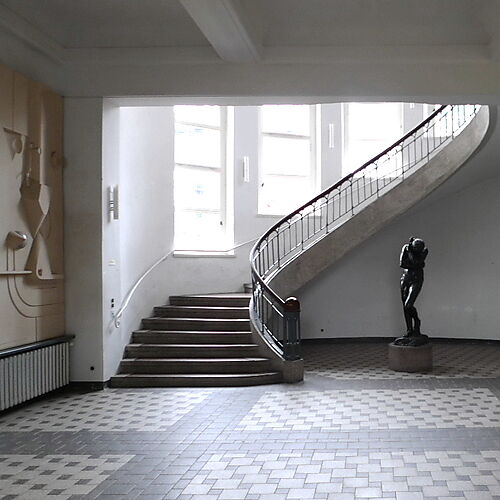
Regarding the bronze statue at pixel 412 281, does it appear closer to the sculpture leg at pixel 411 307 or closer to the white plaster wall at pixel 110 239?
the sculpture leg at pixel 411 307

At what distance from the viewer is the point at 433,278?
13000 mm

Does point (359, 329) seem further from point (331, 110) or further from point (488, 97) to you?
point (488, 97)

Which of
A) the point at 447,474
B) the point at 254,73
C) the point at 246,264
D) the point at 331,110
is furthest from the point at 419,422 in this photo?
the point at 331,110

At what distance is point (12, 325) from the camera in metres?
7.11

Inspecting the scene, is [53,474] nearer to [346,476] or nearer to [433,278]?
[346,476]

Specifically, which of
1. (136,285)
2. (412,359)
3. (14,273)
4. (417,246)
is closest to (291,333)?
(412,359)

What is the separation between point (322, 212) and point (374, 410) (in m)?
6.53

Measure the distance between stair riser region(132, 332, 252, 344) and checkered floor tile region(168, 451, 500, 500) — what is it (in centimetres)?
408

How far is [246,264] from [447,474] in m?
7.94

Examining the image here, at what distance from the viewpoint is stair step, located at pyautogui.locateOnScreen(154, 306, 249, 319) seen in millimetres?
10406

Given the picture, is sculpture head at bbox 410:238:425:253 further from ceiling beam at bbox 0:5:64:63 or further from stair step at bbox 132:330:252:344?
ceiling beam at bbox 0:5:64:63

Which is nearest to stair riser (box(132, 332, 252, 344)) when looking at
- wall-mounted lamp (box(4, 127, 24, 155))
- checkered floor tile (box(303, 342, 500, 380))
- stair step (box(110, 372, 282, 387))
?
stair step (box(110, 372, 282, 387))

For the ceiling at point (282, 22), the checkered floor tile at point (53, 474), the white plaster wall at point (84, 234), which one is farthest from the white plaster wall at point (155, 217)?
the checkered floor tile at point (53, 474)

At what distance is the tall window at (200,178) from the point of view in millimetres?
12484
